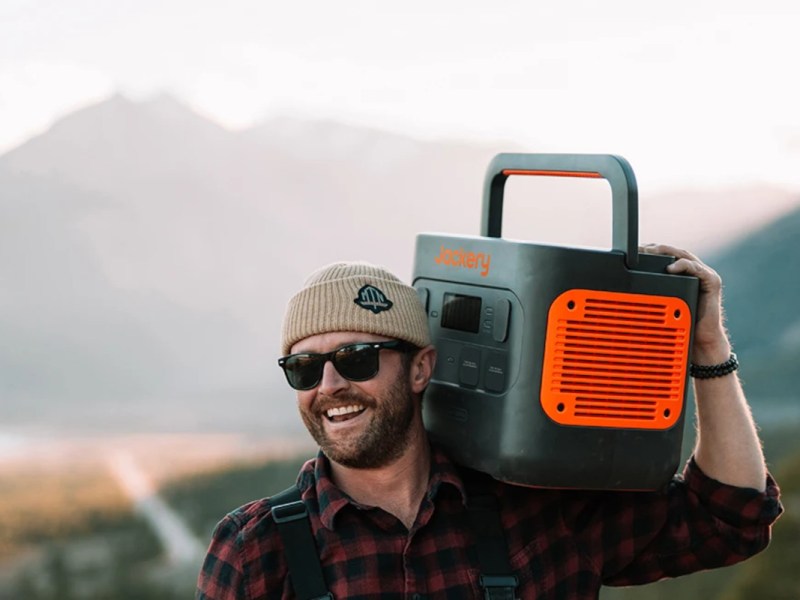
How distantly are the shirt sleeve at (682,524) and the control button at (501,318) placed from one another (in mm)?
542

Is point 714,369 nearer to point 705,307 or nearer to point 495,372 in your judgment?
point 705,307

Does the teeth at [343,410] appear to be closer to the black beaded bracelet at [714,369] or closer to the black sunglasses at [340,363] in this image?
the black sunglasses at [340,363]

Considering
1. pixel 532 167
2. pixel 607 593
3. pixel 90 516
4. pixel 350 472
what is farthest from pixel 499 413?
pixel 90 516

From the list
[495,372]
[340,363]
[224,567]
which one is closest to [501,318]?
[495,372]

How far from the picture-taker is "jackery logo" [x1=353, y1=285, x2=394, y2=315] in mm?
2648

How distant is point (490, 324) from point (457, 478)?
1.25ft

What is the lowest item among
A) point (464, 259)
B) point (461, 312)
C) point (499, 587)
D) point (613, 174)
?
point (499, 587)

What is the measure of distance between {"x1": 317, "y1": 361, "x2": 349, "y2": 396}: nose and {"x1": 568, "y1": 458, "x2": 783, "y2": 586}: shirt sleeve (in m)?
0.67

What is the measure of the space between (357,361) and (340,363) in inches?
1.5

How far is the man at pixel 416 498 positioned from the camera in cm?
260

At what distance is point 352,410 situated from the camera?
103 inches

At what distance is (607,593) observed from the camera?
18.3 metres

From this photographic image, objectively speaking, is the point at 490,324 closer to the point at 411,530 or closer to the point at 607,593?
the point at 411,530

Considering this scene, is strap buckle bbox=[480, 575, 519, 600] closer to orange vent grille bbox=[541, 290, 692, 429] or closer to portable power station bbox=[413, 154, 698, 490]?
portable power station bbox=[413, 154, 698, 490]
